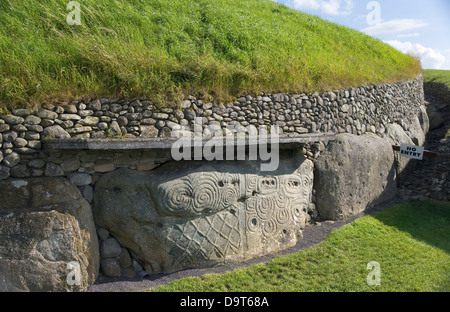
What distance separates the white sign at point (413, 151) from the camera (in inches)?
308

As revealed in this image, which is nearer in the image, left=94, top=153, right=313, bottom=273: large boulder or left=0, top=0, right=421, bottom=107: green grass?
left=94, top=153, right=313, bottom=273: large boulder

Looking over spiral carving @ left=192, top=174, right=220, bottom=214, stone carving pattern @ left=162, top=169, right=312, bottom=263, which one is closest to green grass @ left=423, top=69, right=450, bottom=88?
stone carving pattern @ left=162, top=169, right=312, bottom=263

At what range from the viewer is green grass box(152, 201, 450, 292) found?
4.78 metres

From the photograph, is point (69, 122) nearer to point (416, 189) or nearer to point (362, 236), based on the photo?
point (362, 236)

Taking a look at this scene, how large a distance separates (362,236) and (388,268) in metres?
1.06

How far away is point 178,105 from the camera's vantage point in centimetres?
552

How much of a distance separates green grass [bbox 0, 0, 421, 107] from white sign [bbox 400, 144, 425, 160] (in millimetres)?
1849

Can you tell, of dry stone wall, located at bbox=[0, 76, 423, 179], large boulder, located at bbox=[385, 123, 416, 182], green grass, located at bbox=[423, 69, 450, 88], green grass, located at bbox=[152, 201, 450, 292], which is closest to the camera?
dry stone wall, located at bbox=[0, 76, 423, 179]
